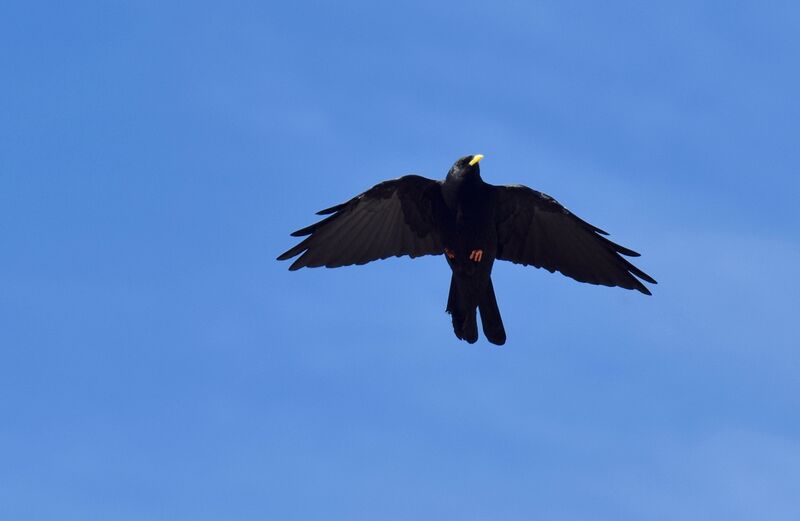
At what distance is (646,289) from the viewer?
19547 millimetres

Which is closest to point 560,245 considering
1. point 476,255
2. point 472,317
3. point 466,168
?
point 476,255

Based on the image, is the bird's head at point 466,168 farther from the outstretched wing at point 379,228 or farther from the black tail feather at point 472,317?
the black tail feather at point 472,317

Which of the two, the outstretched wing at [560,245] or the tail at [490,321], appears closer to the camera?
the tail at [490,321]

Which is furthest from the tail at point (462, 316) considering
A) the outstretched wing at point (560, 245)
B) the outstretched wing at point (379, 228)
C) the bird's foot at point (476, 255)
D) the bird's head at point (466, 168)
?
the bird's head at point (466, 168)

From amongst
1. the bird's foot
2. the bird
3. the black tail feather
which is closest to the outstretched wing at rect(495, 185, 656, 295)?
the bird

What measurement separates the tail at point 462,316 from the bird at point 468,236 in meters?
0.01

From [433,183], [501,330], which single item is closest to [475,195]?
[433,183]

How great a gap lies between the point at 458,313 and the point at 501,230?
4.93ft

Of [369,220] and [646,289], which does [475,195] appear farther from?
[646,289]

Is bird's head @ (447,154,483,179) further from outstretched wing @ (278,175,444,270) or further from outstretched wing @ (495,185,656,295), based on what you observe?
outstretched wing @ (495,185,656,295)

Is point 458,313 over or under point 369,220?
under

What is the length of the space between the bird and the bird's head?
0.01 meters

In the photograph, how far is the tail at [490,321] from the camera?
18859 millimetres

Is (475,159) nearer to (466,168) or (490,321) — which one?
(466,168)
